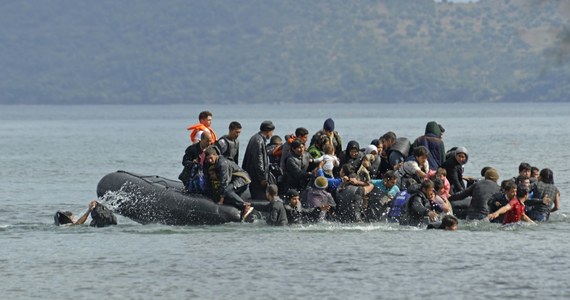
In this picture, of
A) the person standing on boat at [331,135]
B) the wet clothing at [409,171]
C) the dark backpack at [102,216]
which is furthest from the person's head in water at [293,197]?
the dark backpack at [102,216]

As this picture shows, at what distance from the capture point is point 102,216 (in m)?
29.0

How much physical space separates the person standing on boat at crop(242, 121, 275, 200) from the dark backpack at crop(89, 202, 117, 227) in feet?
9.82

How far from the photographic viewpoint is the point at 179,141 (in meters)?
101

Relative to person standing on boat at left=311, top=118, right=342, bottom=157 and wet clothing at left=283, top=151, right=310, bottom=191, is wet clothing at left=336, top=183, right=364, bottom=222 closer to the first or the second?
wet clothing at left=283, top=151, right=310, bottom=191

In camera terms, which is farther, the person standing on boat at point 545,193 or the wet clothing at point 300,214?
the person standing on boat at point 545,193

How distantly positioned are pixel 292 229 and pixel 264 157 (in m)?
1.52

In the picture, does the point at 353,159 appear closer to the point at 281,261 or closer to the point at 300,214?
the point at 300,214

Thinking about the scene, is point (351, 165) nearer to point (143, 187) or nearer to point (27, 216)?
point (143, 187)

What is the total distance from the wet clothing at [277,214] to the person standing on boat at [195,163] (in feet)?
4.92

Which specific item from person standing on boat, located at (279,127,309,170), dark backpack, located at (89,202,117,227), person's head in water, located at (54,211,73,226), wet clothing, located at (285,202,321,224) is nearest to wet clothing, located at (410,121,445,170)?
person standing on boat, located at (279,127,309,170)

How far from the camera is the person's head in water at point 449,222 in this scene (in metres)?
26.9

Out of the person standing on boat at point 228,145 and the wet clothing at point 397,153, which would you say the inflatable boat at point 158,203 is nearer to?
the person standing on boat at point 228,145

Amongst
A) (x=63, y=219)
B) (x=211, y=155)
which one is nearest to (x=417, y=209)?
(x=211, y=155)

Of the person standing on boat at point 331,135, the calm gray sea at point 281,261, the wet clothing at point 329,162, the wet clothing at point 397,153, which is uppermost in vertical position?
the person standing on boat at point 331,135
